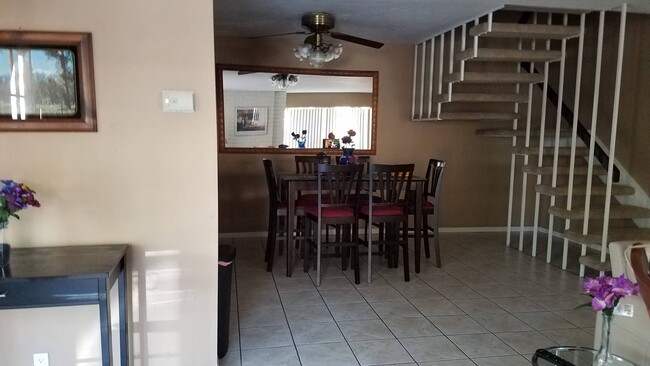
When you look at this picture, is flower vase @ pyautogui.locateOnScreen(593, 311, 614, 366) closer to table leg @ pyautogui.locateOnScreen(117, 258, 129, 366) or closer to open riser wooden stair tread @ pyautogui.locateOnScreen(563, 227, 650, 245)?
table leg @ pyautogui.locateOnScreen(117, 258, 129, 366)

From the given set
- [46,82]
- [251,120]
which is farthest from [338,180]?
[46,82]

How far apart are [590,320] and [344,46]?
11.8 ft

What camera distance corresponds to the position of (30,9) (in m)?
1.86

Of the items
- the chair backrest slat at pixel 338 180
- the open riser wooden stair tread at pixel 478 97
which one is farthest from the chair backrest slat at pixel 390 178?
the open riser wooden stair tread at pixel 478 97

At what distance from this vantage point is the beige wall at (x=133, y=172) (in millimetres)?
1934

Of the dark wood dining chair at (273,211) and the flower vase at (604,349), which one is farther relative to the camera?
the dark wood dining chair at (273,211)

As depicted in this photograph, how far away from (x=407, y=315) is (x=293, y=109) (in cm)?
280

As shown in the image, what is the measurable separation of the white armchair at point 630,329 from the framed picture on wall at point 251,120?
3.66 metres

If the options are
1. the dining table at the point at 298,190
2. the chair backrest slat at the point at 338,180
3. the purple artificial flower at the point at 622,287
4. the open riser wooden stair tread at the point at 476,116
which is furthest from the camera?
the open riser wooden stair tread at the point at 476,116

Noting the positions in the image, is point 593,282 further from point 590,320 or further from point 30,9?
point 30,9

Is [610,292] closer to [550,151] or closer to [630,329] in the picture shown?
[630,329]

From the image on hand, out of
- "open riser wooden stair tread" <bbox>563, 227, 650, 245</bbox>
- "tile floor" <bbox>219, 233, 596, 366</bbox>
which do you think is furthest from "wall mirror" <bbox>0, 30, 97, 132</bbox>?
Answer: "open riser wooden stair tread" <bbox>563, 227, 650, 245</bbox>

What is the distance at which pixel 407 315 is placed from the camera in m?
3.07

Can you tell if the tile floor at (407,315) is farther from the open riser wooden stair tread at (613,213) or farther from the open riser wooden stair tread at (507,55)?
the open riser wooden stair tread at (507,55)
